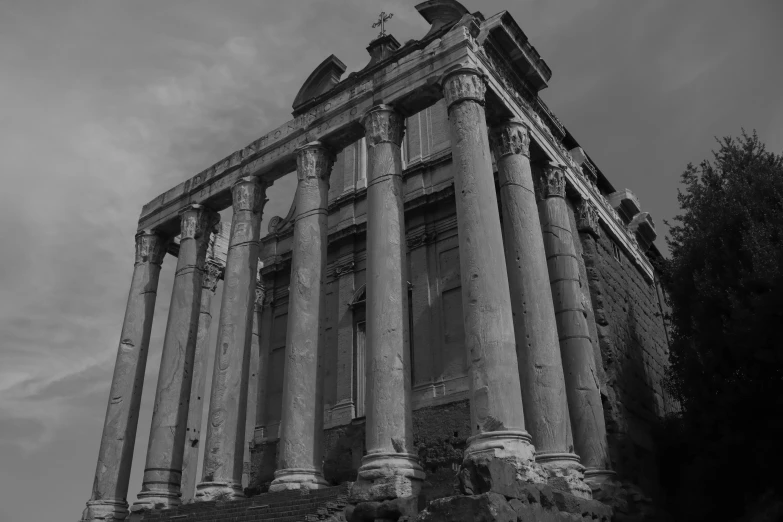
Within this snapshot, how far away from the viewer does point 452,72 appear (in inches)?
529

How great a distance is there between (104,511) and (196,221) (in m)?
7.28

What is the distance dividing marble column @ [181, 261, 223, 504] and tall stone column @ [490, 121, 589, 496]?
853 cm

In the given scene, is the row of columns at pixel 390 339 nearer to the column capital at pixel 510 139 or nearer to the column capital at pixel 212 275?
the column capital at pixel 510 139

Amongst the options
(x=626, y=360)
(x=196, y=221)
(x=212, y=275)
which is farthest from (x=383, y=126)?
(x=212, y=275)

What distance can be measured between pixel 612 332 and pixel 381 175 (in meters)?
7.32

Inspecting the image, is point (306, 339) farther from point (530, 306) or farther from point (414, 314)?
point (414, 314)

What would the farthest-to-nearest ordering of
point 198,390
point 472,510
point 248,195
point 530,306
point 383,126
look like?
1. point 198,390
2. point 248,195
3. point 383,126
4. point 530,306
5. point 472,510

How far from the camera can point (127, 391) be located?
16.9 m

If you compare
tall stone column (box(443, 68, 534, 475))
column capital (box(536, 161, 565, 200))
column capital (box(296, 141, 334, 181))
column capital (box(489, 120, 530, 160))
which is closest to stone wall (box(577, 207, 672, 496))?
column capital (box(536, 161, 565, 200))

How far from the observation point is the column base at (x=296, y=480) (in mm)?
12070

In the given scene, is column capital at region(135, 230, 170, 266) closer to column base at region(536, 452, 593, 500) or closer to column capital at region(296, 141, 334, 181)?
column capital at region(296, 141, 334, 181)

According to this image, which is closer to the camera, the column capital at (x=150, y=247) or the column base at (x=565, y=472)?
the column base at (x=565, y=472)

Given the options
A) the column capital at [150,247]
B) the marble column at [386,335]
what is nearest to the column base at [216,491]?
the marble column at [386,335]

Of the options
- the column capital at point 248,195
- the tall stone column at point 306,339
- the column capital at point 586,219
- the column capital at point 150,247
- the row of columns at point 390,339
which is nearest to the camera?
the row of columns at point 390,339
